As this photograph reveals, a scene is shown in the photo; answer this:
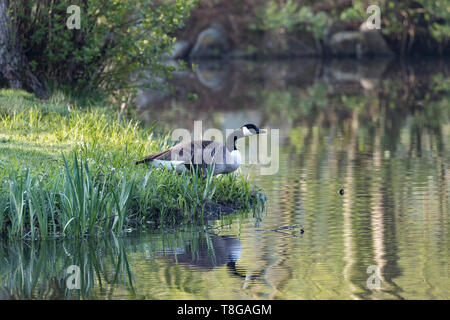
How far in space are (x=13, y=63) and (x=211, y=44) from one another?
125 ft

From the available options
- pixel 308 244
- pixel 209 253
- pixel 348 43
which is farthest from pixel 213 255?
pixel 348 43

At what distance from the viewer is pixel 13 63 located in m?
17.9

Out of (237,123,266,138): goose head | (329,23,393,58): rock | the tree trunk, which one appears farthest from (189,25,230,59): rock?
(237,123,266,138): goose head

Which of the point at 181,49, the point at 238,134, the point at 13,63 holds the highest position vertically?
the point at 181,49

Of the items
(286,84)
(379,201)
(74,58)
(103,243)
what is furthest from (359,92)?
(103,243)

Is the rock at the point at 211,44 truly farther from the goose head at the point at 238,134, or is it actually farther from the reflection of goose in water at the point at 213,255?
the reflection of goose in water at the point at 213,255

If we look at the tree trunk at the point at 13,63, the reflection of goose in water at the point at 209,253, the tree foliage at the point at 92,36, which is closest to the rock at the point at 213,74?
the tree foliage at the point at 92,36

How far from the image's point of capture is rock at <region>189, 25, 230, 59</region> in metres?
54.9

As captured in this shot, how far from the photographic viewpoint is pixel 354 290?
Result: 779cm

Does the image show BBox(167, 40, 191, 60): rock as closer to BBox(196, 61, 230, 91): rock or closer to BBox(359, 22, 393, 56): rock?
BBox(196, 61, 230, 91): rock

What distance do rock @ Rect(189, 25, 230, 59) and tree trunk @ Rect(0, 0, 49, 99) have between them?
121 feet

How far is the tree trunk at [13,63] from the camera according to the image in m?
17.4

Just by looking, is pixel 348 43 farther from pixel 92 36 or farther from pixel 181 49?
pixel 92 36
